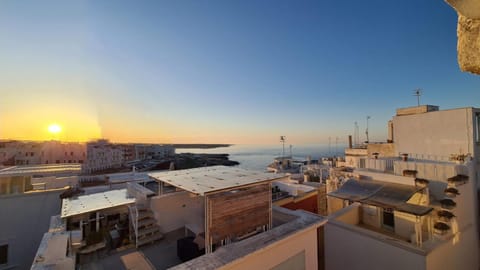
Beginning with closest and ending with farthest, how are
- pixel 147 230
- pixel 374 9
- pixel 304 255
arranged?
pixel 304 255
pixel 147 230
pixel 374 9

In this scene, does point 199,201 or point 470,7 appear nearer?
point 470,7

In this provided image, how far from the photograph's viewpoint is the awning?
6.41m

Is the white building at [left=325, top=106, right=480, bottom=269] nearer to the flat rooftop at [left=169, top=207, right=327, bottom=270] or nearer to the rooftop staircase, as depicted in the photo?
the flat rooftop at [left=169, top=207, right=327, bottom=270]

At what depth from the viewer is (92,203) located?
17.1 feet

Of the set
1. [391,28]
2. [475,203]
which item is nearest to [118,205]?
[475,203]

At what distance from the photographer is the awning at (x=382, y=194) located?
6410 mm

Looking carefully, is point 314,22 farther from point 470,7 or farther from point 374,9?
point 470,7

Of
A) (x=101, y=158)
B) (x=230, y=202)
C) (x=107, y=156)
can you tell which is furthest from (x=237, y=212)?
(x=107, y=156)

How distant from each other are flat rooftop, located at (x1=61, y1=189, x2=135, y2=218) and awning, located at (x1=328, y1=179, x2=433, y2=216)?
7608 millimetres

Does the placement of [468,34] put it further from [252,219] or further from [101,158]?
[101,158]

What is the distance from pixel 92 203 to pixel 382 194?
Answer: 9.54 meters

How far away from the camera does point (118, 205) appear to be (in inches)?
199

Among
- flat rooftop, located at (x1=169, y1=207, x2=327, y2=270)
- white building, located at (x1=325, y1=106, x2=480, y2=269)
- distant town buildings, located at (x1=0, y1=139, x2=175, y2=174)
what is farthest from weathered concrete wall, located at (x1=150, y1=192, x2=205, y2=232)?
distant town buildings, located at (x1=0, y1=139, x2=175, y2=174)

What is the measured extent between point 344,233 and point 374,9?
9667 mm
